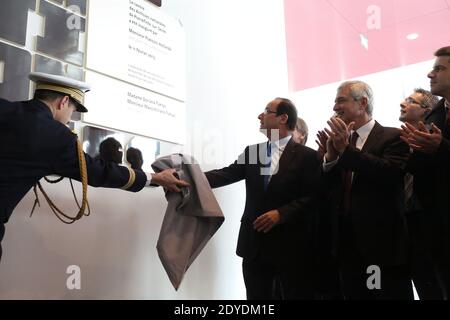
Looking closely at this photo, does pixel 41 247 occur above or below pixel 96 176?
below

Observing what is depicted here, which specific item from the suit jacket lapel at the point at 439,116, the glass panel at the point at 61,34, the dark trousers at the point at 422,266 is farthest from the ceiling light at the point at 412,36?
the glass panel at the point at 61,34

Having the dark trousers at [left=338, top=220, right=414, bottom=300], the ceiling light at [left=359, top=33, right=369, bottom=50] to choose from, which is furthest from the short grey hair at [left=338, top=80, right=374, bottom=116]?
the ceiling light at [left=359, top=33, right=369, bottom=50]

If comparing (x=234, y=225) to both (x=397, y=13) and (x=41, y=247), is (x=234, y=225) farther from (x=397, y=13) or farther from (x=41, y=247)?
(x=397, y=13)

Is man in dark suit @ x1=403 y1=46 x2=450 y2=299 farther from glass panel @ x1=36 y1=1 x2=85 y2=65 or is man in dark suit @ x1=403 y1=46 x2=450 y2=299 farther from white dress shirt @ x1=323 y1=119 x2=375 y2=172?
glass panel @ x1=36 y1=1 x2=85 y2=65

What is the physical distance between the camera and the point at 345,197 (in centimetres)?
192

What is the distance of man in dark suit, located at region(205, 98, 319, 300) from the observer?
6.70 ft

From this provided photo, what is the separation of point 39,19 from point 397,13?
248cm

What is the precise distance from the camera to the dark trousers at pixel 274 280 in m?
2.03

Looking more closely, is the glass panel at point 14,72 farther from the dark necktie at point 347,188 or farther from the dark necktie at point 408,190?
the dark necktie at point 408,190

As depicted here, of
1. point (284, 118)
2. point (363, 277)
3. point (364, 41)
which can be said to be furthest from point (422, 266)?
point (364, 41)

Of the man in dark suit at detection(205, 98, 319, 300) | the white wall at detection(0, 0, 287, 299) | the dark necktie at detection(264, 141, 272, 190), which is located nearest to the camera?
the white wall at detection(0, 0, 287, 299)

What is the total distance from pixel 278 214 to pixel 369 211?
0.44 m

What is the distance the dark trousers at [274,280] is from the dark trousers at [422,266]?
0.48 metres
